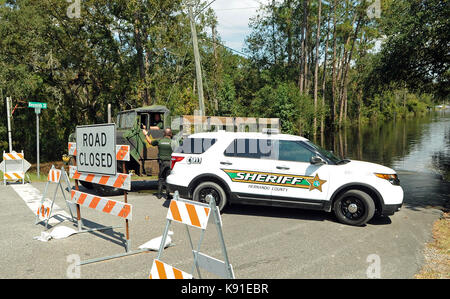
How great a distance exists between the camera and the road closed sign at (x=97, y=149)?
19.0ft

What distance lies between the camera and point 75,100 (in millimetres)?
29500

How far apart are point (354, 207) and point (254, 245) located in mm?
2448

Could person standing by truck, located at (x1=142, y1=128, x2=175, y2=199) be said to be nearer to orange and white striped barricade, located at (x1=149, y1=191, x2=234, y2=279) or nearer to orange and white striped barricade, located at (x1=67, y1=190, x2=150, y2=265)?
orange and white striped barricade, located at (x1=67, y1=190, x2=150, y2=265)

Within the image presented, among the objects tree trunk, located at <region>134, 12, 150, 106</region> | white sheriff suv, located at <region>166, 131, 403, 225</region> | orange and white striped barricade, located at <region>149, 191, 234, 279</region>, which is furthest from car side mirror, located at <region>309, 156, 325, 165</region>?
tree trunk, located at <region>134, 12, 150, 106</region>

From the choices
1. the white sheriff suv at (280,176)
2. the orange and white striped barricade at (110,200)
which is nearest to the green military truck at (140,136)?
the white sheriff suv at (280,176)

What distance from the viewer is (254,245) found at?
5969 mm

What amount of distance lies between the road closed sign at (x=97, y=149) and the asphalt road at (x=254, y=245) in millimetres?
1282

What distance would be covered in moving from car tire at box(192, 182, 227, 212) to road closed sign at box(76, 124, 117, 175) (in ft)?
7.87

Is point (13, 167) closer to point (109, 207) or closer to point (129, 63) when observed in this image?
point (109, 207)

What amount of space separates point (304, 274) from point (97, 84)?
1064 inches

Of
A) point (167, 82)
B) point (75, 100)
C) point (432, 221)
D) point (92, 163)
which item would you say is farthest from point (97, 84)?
point (432, 221)

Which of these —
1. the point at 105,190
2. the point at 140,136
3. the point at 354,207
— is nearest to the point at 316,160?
the point at 354,207
